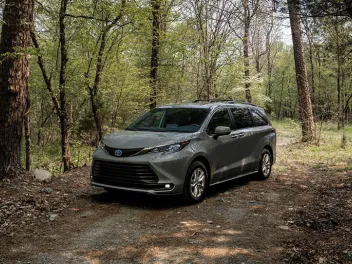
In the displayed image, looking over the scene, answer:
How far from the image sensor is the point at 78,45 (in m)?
11.1

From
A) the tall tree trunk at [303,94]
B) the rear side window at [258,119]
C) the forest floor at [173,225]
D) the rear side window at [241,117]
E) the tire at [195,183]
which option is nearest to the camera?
the forest floor at [173,225]

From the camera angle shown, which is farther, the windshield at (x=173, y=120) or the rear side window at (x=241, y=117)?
the rear side window at (x=241, y=117)

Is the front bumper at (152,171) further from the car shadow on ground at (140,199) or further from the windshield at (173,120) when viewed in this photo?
the windshield at (173,120)

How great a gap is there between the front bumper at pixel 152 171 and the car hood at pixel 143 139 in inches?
8.2

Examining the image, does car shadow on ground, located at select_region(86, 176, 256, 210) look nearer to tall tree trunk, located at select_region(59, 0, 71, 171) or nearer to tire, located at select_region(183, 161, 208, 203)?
tire, located at select_region(183, 161, 208, 203)

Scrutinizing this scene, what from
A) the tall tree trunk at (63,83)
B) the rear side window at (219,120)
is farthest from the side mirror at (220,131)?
the tall tree trunk at (63,83)

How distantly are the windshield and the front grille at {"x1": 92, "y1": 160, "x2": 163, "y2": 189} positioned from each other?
1.20m

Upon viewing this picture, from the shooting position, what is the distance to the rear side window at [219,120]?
7.10m

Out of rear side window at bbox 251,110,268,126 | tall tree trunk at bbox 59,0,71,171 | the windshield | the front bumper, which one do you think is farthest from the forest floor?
tall tree trunk at bbox 59,0,71,171

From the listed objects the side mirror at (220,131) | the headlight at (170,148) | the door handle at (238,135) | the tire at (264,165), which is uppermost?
the side mirror at (220,131)

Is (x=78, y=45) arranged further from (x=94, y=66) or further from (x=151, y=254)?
(x=151, y=254)

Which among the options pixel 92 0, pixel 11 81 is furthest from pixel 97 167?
pixel 92 0

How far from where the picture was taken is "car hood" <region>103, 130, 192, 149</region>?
615 cm

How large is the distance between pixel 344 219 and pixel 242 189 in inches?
108
